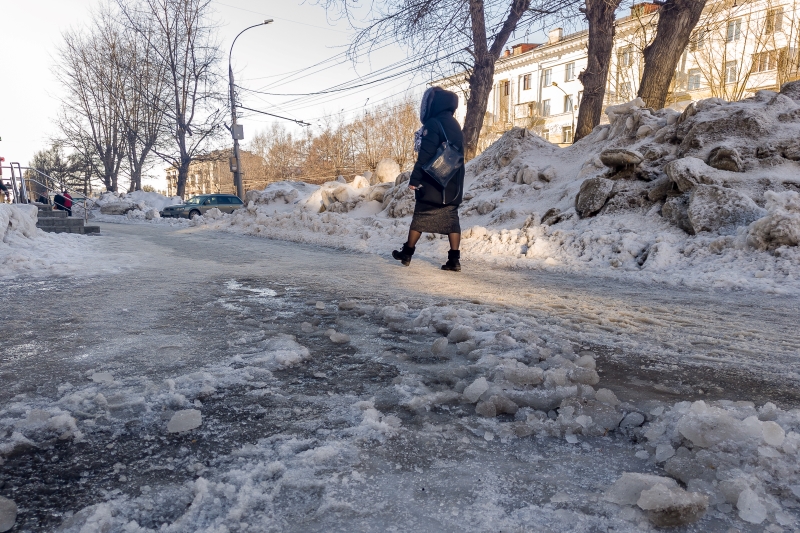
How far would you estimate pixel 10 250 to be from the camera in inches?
206

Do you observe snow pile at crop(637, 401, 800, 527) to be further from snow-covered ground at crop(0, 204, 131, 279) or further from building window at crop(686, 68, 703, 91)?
building window at crop(686, 68, 703, 91)

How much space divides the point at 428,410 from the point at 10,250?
215 inches

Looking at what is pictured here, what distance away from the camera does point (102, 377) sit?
2.02m

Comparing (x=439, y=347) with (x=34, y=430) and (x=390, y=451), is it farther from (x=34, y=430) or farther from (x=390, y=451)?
(x=34, y=430)

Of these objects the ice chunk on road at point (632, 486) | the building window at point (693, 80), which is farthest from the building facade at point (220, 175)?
the ice chunk on road at point (632, 486)

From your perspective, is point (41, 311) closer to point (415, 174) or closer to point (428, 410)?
point (428, 410)

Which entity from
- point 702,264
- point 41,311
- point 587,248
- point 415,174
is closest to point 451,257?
point 415,174

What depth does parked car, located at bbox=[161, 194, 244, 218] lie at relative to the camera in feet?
71.2

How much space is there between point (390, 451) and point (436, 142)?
4.15 meters

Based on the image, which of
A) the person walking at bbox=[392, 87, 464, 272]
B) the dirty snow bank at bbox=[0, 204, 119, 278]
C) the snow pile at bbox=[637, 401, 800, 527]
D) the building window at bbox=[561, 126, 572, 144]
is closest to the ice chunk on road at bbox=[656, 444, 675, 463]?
the snow pile at bbox=[637, 401, 800, 527]

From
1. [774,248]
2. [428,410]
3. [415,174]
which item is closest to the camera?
[428,410]

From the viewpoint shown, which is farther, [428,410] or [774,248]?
[774,248]

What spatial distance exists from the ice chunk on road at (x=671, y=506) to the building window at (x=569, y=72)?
4418cm

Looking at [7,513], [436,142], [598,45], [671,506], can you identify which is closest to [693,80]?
[598,45]
